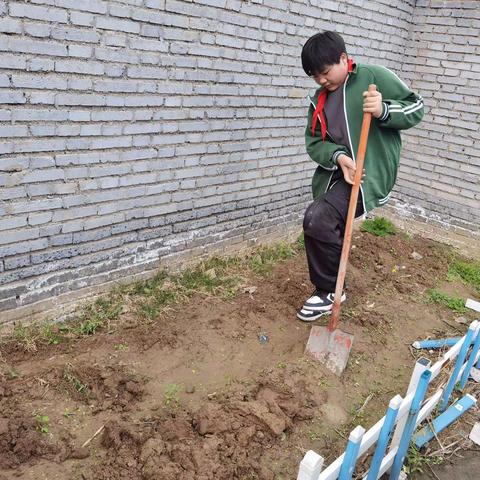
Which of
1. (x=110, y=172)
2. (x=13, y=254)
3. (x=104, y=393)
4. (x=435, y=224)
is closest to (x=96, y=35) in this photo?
(x=110, y=172)

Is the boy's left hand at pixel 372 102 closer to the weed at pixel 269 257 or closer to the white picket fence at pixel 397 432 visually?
the white picket fence at pixel 397 432

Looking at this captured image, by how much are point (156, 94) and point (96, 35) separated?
1.80 feet

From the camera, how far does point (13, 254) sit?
2879 millimetres

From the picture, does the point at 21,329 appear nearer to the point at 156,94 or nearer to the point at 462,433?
the point at 156,94

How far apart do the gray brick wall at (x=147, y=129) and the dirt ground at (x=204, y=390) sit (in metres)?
0.50

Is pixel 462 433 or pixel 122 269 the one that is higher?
pixel 122 269

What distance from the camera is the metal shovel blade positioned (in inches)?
119

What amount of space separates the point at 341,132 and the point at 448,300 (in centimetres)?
201

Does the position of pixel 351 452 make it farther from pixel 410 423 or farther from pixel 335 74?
pixel 335 74

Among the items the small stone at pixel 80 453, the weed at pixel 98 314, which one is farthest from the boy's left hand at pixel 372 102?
the small stone at pixel 80 453

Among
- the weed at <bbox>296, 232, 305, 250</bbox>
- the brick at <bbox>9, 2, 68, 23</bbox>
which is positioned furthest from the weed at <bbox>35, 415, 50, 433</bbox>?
the weed at <bbox>296, 232, 305, 250</bbox>

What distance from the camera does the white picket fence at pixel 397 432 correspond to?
1.75 meters

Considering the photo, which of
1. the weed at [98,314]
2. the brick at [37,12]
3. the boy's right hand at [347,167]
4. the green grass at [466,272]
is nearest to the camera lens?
the brick at [37,12]

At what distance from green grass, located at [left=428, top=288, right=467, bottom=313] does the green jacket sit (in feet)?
4.70
